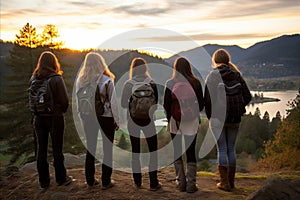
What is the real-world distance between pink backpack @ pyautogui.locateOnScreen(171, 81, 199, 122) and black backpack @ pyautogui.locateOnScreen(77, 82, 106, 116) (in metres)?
1.28

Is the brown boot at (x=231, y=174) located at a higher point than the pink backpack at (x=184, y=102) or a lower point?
lower

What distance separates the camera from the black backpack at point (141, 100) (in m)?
5.89

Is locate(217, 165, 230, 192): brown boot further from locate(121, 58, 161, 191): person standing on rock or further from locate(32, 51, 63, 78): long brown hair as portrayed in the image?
locate(32, 51, 63, 78): long brown hair

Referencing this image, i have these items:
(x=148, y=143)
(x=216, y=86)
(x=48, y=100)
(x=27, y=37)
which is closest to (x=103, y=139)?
(x=148, y=143)

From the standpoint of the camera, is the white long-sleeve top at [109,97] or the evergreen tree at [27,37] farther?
the evergreen tree at [27,37]

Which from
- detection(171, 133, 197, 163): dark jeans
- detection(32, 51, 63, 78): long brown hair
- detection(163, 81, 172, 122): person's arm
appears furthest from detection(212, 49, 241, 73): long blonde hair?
detection(32, 51, 63, 78): long brown hair

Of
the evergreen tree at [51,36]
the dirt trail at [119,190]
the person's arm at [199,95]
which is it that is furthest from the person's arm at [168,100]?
the evergreen tree at [51,36]

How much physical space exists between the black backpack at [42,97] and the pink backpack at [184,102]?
2.21 metres

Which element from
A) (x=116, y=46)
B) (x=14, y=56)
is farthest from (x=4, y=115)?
(x=116, y=46)

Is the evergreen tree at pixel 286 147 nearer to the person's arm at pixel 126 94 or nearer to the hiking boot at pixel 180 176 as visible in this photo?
the hiking boot at pixel 180 176

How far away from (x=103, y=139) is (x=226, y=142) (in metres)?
2.21

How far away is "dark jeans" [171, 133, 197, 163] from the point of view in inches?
235

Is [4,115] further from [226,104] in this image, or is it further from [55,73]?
[226,104]

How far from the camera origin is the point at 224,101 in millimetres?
5852
